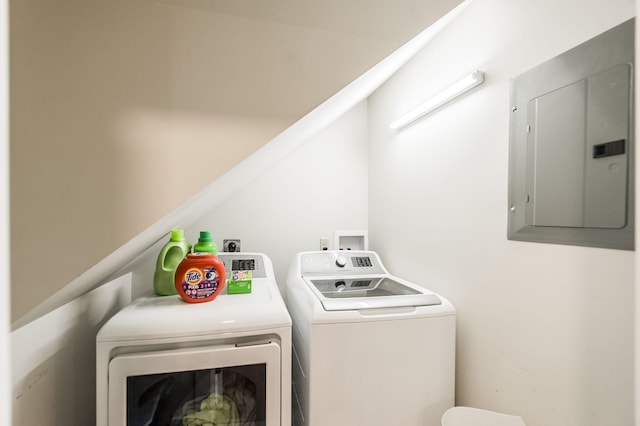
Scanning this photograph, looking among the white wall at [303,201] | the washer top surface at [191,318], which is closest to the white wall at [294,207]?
the white wall at [303,201]

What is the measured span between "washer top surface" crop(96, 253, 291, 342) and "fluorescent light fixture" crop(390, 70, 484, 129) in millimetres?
1293

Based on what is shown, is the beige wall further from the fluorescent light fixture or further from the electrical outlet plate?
the electrical outlet plate

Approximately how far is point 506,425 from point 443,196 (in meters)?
1.00

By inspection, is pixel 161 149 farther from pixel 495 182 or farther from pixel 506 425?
pixel 506 425

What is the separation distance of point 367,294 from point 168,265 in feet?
3.57

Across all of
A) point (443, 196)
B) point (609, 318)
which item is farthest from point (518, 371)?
point (443, 196)

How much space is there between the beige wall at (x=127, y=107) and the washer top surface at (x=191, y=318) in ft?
0.98

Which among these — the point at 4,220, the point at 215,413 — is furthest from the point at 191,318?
the point at 4,220

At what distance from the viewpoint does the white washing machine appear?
921mm

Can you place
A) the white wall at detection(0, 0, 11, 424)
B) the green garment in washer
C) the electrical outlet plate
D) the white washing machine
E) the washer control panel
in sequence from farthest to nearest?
the electrical outlet plate, the washer control panel, the green garment in washer, the white washing machine, the white wall at detection(0, 0, 11, 424)

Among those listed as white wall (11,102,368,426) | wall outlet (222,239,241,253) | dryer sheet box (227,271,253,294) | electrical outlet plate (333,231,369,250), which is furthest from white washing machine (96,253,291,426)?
electrical outlet plate (333,231,369,250)

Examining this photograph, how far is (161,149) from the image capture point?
0.75 m

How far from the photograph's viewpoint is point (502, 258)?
1.14 metres

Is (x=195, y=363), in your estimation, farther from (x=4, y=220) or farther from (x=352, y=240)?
(x=352, y=240)
